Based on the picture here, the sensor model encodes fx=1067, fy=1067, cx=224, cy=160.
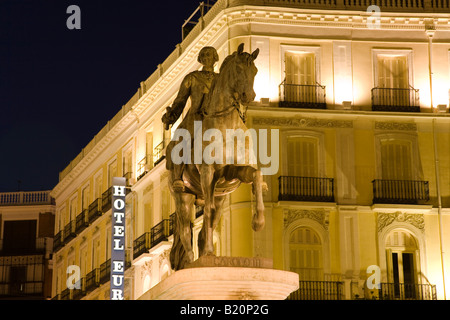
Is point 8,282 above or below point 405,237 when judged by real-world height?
above

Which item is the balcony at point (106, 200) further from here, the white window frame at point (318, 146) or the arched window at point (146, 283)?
the white window frame at point (318, 146)

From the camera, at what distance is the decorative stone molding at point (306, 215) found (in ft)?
105

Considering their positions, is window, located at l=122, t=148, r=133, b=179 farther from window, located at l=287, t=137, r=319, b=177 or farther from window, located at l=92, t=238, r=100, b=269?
window, located at l=287, t=137, r=319, b=177

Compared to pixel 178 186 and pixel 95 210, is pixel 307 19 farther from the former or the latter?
pixel 178 186

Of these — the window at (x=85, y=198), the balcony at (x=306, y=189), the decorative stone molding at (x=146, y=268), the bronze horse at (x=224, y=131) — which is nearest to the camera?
the bronze horse at (x=224, y=131)

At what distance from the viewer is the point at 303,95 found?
33.2 m

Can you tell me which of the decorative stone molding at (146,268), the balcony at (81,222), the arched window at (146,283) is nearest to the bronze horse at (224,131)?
the decorative stone molding at (146,268)

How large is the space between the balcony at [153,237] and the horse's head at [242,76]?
24.6 m

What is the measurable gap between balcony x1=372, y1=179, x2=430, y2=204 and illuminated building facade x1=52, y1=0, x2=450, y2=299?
3 centimetres
